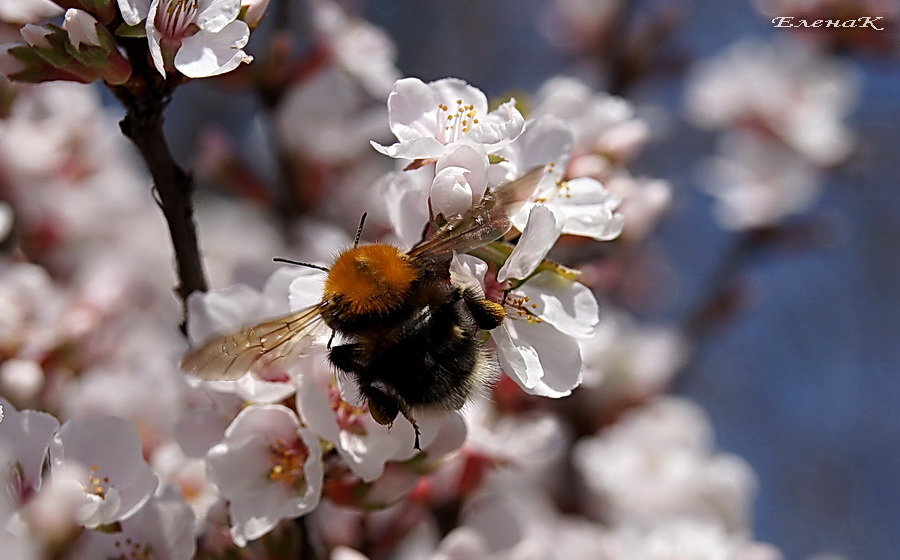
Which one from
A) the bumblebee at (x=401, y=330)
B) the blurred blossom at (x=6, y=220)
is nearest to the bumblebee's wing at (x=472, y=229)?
the bumblebee at (x=401, y=330)

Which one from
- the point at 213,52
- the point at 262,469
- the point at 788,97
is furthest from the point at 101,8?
the point at 788,97

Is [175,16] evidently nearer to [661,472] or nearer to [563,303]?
[563,303]

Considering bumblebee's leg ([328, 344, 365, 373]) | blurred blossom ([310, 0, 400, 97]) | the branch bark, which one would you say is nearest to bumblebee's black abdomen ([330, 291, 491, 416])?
bumblebee's leg ([328, 344, 365, 373])

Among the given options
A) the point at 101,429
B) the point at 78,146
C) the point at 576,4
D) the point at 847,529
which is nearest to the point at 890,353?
the point at 847,529

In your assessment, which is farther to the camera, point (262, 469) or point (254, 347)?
point (262, 469)

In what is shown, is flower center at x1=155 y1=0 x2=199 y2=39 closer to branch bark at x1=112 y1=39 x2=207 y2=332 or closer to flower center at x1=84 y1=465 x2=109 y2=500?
branch bark at x1=112 y1=39 x2=207 y2=332

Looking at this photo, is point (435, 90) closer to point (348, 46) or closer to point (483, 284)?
point (483, 284)
